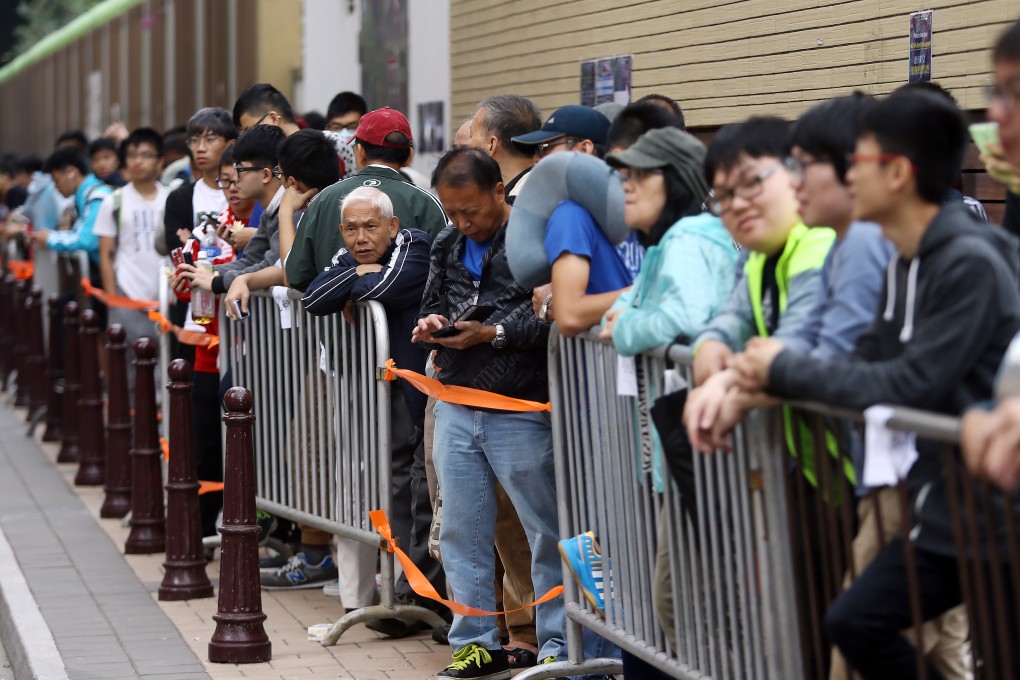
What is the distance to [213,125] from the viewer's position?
29.5 feet

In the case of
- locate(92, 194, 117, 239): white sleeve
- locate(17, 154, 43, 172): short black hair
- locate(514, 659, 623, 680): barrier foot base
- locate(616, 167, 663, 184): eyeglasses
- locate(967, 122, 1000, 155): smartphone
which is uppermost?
locate(17, 154, 43, 172): short black hair

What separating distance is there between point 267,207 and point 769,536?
4594 mm

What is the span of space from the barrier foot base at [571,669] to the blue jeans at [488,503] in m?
0.27

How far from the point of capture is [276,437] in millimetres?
7406

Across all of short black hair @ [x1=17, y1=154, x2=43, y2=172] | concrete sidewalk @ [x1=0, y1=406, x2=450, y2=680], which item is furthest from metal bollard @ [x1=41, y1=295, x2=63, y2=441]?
short black hair @ [x1=17, y1=154, x2=43, y2=172]

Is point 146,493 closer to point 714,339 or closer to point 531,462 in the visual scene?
point 531,462

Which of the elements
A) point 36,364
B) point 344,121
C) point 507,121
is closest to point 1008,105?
point 507,121

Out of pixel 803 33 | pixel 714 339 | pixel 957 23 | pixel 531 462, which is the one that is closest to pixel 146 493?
pixel 531 462

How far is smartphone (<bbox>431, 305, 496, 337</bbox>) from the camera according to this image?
548 cm

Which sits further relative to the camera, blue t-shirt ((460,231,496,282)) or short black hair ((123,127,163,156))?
short black hair ((123,127,163,156))

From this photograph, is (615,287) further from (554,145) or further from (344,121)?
(344,121)

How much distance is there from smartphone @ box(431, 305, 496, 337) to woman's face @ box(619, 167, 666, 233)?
1.11 metres

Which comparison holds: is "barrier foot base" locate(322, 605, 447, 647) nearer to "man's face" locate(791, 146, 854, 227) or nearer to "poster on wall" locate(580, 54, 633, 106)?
"man's face" locate(791, 146, 854, 227)

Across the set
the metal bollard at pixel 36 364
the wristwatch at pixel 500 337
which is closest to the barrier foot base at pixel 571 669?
the wristwatch at pixel 500 337
